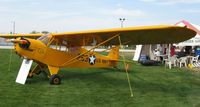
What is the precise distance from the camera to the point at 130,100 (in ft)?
28.9

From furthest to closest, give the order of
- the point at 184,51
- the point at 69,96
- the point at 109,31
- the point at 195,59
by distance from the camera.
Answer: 1. the point at 184,51
2. the point at 195,59
3. the point at 109,31
4. the point at 69,96

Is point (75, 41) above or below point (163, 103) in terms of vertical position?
above

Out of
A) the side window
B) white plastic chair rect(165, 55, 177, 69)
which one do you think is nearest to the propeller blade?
the side window

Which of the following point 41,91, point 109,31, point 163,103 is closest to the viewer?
point 163,103

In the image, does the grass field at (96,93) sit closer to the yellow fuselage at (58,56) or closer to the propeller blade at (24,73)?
the propeller blade at (24,73)

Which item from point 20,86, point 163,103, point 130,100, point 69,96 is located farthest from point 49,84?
point 163,103

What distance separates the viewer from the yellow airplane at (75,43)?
390 inches

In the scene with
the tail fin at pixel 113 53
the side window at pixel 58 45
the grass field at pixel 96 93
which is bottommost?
the grass field at pixel 96 93

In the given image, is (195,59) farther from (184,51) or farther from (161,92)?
(161,92)

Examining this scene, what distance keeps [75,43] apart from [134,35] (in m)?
3.25

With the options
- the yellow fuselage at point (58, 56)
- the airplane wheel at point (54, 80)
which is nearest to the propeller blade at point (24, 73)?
the yellow fuselage at point (58, 56)

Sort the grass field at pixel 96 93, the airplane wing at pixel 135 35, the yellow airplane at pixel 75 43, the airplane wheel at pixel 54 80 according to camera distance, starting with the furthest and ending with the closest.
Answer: the airplane wheel at pixel 54 80 → the yellow airplane at pixel 75 43 → the airplane wing at pixel 135 35 → the grass field at pixel 96 93

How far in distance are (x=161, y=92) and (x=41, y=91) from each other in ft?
12.1

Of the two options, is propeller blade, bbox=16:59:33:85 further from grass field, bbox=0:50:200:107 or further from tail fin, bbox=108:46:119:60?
tail fin, bbox=108:46:119:60
